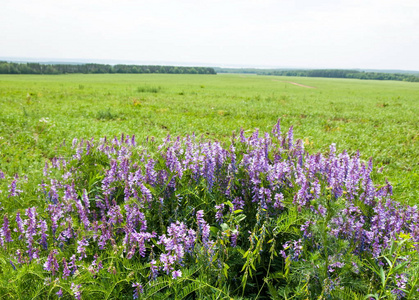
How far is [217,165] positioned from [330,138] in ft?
24.9

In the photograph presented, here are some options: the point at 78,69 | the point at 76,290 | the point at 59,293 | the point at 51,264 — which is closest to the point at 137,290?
the point at 76,290

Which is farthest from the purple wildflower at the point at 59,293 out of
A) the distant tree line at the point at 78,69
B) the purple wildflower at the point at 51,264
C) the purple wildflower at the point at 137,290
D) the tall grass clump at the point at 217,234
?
the distant tree line at the point at 78,69

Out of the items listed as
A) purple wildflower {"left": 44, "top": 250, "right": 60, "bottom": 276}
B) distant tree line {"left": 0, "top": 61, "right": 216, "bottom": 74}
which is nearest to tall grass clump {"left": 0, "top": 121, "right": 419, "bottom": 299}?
purple wildflower {"left": 44, "top": 250, "right": 60, "bottom": 276}

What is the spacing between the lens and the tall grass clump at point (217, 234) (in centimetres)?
197

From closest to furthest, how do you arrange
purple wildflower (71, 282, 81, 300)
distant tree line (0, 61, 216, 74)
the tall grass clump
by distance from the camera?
purple wildflower (71, 282, 81, 300), the tall grass clump, distant tree line (0, 61, 216, 74)

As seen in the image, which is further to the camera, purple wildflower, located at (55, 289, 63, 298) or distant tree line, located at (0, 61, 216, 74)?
distant tree line, located at (0, 61, 216, 74)

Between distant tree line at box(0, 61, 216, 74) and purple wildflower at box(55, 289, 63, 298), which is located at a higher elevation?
distant tree line at box(0, 61, 216, 74)

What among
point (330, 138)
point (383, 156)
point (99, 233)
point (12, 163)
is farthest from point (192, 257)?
point (330, 138)

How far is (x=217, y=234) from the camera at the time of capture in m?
2.20

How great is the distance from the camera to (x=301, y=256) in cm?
225

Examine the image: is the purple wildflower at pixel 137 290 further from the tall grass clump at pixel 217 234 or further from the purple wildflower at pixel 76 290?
the purple wildflower at pixel 76 290

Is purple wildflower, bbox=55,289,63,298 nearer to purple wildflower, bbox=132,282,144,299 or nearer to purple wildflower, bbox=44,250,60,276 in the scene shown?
purple wildflower, bbox=44,250,60,276

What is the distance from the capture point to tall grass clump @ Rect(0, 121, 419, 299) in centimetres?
197

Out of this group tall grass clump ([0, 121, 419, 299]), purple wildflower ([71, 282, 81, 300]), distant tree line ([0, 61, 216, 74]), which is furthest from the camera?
distant tree line ([0, 61, 216, 74])
